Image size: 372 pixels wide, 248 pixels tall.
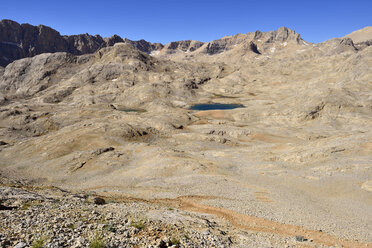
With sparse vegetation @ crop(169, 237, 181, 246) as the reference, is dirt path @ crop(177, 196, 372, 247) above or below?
below

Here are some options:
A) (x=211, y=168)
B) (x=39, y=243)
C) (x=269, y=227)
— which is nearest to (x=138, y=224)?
(x=39, y=243)

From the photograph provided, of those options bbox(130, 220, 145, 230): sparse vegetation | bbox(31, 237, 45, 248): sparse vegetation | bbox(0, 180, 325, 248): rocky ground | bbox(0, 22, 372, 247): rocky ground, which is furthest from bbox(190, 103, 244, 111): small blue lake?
bbox(31, 237, 45, 248): sparse vegetation

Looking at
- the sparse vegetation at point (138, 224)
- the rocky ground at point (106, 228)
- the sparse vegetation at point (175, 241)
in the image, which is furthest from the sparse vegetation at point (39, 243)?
the sparse vegetation at point (175, 241)

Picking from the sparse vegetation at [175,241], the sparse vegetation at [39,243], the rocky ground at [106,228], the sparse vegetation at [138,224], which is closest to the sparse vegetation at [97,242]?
the rocky ground at [106,228]

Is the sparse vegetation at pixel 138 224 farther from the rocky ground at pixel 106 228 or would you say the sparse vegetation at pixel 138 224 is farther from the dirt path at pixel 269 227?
the dirt path at pixel 269 227

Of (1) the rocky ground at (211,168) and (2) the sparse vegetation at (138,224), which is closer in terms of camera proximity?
(2) the sparse vegetation at (138,224)

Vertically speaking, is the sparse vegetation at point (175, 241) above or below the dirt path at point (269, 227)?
above

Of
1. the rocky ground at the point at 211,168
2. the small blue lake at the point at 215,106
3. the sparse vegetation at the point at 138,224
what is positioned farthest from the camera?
the small blue lake at the point at 215,106

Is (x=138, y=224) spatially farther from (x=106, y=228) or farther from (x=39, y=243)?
(x=39, y=243)

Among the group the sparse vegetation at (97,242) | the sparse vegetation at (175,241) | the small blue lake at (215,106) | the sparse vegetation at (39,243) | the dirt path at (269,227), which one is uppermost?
the small blue lake at (215,106)

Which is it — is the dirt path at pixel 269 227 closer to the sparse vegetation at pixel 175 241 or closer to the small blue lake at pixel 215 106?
the sparse vegetation at pixel 175 241

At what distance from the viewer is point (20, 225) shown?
43.6 feet

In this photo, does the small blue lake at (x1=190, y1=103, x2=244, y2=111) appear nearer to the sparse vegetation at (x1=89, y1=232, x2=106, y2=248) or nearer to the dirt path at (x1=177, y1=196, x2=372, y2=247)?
the dirt path at (x1=177, y1=196, x2=372, y2=247)

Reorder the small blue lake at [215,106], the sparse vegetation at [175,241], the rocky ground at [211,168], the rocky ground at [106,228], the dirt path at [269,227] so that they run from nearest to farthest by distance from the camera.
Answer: the rocky ground at [106,228], the sparse vegetation at [175,241], the dirt path at [269,227], the rocky ground at [211,168], the small blue lake at [215,106]
